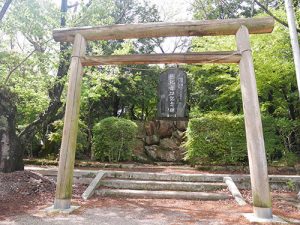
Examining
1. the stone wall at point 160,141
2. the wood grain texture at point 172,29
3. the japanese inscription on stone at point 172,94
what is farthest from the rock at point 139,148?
the wood grain texture at point 172,29

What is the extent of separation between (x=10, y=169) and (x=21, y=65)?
296 centimetres

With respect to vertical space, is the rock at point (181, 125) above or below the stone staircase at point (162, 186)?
above

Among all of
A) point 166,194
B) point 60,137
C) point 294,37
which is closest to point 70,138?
point 166,194

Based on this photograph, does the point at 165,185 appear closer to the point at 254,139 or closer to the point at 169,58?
the point at 254,139

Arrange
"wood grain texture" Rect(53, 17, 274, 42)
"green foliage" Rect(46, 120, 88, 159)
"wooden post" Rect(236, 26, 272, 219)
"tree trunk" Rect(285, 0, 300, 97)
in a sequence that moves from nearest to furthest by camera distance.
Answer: "wooden post" Rect(236, 26, 272, 219) → "wood grain texture" Rect(53, 17, 274, 42) → "tree trunk" Rect(285, 0, 300, 97) → "green foliage" Rect(46, 120, 88, 159)

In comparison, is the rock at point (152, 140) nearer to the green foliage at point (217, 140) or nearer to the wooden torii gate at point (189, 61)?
the green foliage at point (217, 140)

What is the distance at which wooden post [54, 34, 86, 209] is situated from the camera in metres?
5.28

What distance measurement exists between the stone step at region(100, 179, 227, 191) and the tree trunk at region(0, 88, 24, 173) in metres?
2.54

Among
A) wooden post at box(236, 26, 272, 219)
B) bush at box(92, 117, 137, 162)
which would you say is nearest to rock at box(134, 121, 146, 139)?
bush at box(92, 117, 137, 162)

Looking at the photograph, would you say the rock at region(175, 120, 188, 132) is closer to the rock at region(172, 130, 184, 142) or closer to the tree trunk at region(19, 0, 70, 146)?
the rock at region(172, 130, 184, 142)

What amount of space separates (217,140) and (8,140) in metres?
6.79

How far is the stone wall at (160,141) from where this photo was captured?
13.1 meters

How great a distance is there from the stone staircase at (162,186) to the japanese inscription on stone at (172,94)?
6.78 meters

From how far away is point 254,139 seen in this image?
4.96 m
